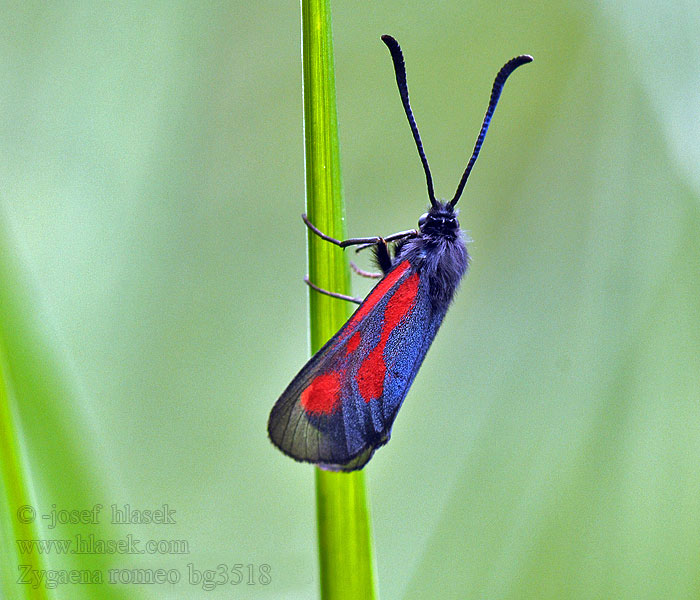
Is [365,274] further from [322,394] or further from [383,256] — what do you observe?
[322,394]

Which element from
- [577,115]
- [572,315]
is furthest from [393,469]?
[577,115]

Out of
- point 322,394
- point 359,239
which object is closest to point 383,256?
point 359,239

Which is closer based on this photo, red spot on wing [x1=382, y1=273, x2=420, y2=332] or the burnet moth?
the burnet moth

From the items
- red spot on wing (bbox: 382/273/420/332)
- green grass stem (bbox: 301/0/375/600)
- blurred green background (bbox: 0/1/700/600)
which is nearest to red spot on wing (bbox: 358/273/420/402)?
red spot on wing (bbox: 382/273/420/332)

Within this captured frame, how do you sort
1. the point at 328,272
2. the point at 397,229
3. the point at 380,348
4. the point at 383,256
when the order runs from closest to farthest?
the point at 328,272, the point at 380,348, the point at 383,256, the point at 397,229

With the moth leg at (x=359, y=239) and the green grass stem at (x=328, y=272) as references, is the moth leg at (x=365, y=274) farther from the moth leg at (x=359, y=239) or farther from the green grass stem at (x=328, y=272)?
the green grass stem at (x=328, y=272)

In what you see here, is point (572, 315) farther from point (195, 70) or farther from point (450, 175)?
point (195, 70)

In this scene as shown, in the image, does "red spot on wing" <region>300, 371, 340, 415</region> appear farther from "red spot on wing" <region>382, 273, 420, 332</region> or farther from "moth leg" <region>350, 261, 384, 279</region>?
"moth leg" <region>350, 261, 384, 279</region>
